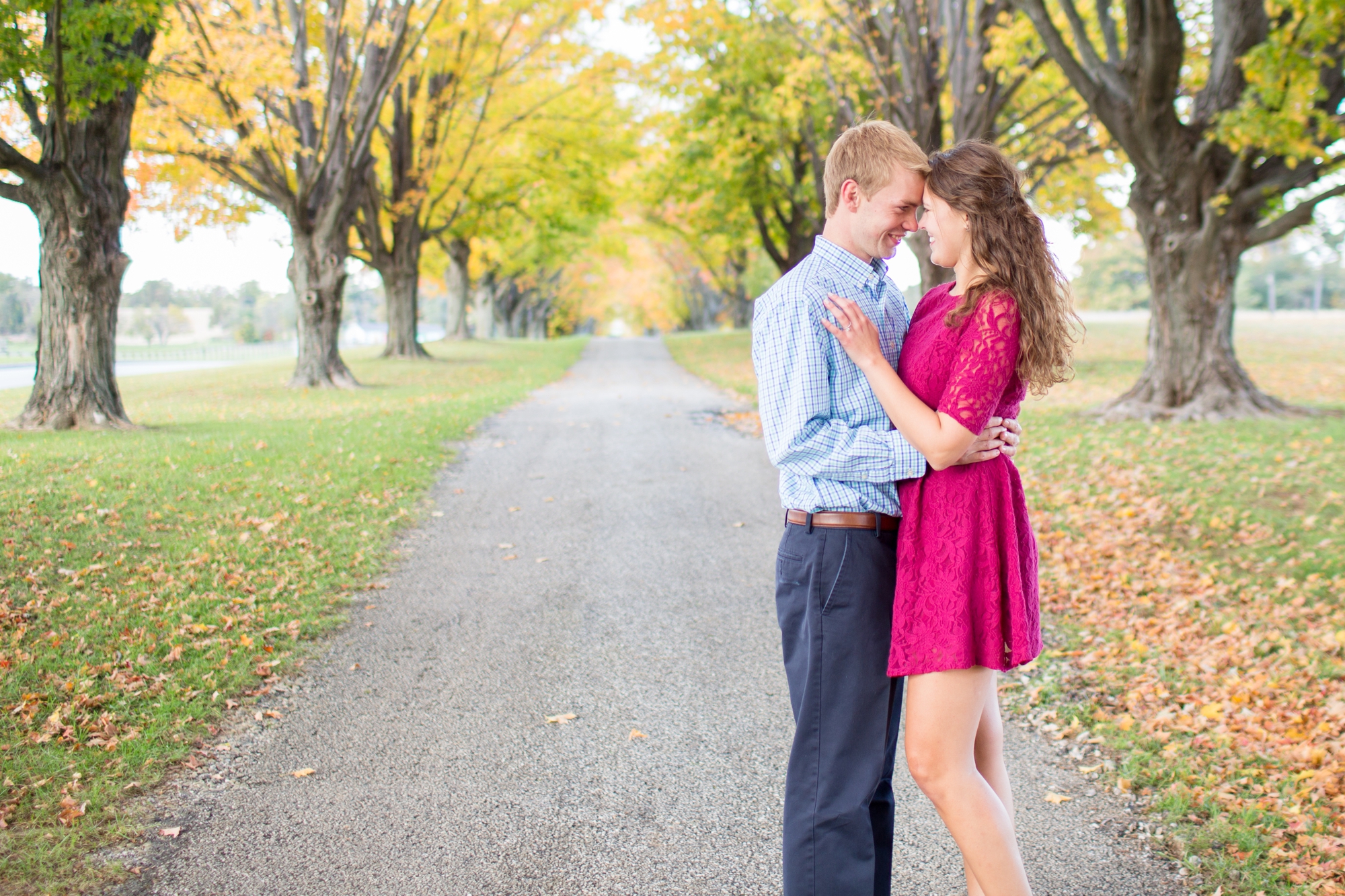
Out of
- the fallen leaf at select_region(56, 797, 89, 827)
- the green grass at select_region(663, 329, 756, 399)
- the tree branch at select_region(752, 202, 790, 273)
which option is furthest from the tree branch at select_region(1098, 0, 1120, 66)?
the tree branch at select_region(752, 202, 790, 273)

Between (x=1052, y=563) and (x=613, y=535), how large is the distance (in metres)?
3.27

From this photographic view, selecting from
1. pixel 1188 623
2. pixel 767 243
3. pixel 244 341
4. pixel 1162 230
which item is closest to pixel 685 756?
pixel 1188 623

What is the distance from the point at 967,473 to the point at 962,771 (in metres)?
0.71

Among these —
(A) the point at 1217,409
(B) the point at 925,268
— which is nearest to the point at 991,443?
(A) the point at 1217,409

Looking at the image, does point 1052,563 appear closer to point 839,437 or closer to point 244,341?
point 839,437

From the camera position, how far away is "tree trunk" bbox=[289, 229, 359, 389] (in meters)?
17.3

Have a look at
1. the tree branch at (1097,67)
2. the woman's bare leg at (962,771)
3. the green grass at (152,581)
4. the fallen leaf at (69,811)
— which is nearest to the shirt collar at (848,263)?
the woman's bare leg at (962,771)

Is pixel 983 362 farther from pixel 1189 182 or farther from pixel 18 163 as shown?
pixel 18 163

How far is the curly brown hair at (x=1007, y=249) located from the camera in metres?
2.03

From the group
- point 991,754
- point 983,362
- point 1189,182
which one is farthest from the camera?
point 1189,182

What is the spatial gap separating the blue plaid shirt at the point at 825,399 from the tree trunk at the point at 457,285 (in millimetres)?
32561

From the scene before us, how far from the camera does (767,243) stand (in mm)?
26797

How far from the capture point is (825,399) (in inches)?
83.0

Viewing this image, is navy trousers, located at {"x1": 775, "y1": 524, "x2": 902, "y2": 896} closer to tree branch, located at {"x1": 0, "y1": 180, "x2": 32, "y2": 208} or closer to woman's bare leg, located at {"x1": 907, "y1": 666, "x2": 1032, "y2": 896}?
woman's bare leg, located at {"x1": 907, "y1": 666, "x2": 1032, "y2": 896}
